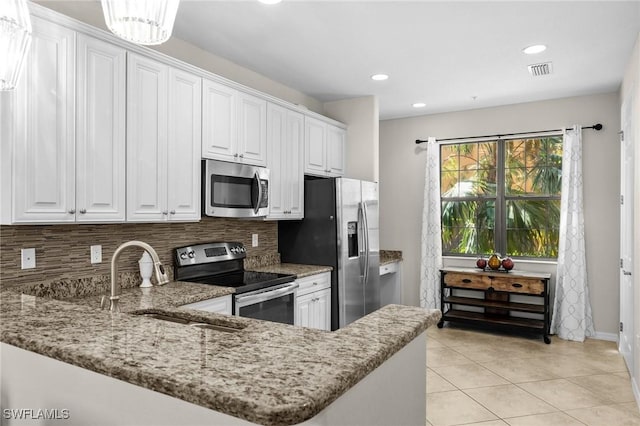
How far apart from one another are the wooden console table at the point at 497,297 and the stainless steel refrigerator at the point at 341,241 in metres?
1.21

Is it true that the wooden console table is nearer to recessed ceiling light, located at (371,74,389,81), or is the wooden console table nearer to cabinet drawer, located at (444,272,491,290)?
cabinet drawer, located at (444,272,491,290)

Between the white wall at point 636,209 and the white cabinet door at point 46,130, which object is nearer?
the white cabinet door at point 46,130

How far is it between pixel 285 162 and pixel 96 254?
1795mm

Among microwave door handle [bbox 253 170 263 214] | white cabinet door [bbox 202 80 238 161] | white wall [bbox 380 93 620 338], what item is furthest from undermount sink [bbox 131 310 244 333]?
white wall [bbox 380 93 620 338]

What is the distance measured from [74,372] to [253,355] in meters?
0.49

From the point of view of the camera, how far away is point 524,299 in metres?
4.96

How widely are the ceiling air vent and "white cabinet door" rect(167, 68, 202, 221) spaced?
9.32 ft

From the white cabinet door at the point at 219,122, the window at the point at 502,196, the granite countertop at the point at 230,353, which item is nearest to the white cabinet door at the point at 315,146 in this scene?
the white cabinet door at the point at 219,122

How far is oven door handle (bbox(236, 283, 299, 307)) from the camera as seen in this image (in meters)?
2.89

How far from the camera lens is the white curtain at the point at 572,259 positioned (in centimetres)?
452

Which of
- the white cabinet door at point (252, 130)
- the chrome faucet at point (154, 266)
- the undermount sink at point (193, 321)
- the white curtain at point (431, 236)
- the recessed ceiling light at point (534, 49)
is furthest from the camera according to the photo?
the white curtain at point (431, 236)

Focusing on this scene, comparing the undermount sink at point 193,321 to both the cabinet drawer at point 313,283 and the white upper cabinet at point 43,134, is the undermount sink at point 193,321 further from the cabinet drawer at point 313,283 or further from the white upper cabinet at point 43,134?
the cabinet drawer at point 313,283

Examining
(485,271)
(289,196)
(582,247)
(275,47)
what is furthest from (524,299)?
(275,47)

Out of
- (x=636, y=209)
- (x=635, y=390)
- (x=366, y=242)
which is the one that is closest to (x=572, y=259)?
(x=636, y=209)
